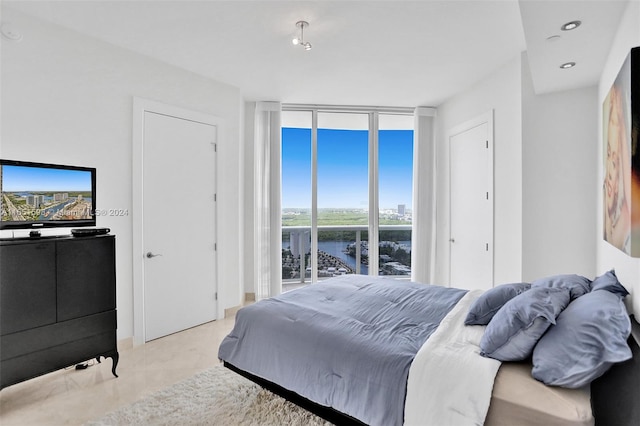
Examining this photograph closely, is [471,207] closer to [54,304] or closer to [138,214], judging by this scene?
[138,214]

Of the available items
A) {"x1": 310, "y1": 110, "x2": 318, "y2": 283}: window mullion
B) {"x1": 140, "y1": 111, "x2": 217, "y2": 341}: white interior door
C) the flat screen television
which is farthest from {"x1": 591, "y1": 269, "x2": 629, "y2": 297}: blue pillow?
the flat screen television

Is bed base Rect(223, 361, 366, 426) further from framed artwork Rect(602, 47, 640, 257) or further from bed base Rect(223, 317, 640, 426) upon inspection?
framed artwork Rect(602, 47, 640, 257)

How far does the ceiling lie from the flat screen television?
106cm

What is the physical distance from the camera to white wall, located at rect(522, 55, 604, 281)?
278 cm

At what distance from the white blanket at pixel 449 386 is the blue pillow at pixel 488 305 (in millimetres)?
314

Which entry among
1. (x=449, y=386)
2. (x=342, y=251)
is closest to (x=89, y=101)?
(x=449, y=386)

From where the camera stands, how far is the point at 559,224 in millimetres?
2904

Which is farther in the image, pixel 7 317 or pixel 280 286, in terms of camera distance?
pixel 280 286

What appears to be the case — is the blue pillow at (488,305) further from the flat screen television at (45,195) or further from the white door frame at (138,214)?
the flat screen television at (45,195)

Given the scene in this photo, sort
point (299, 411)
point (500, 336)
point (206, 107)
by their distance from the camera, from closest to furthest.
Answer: point (500, 336) < point (299, 411) < point (206, 107)

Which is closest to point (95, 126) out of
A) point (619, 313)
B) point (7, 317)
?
point (7, 317)

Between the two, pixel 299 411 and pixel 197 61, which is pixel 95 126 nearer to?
pixel 197 61

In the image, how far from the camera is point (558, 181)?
2902 mm

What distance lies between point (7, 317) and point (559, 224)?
426cm
